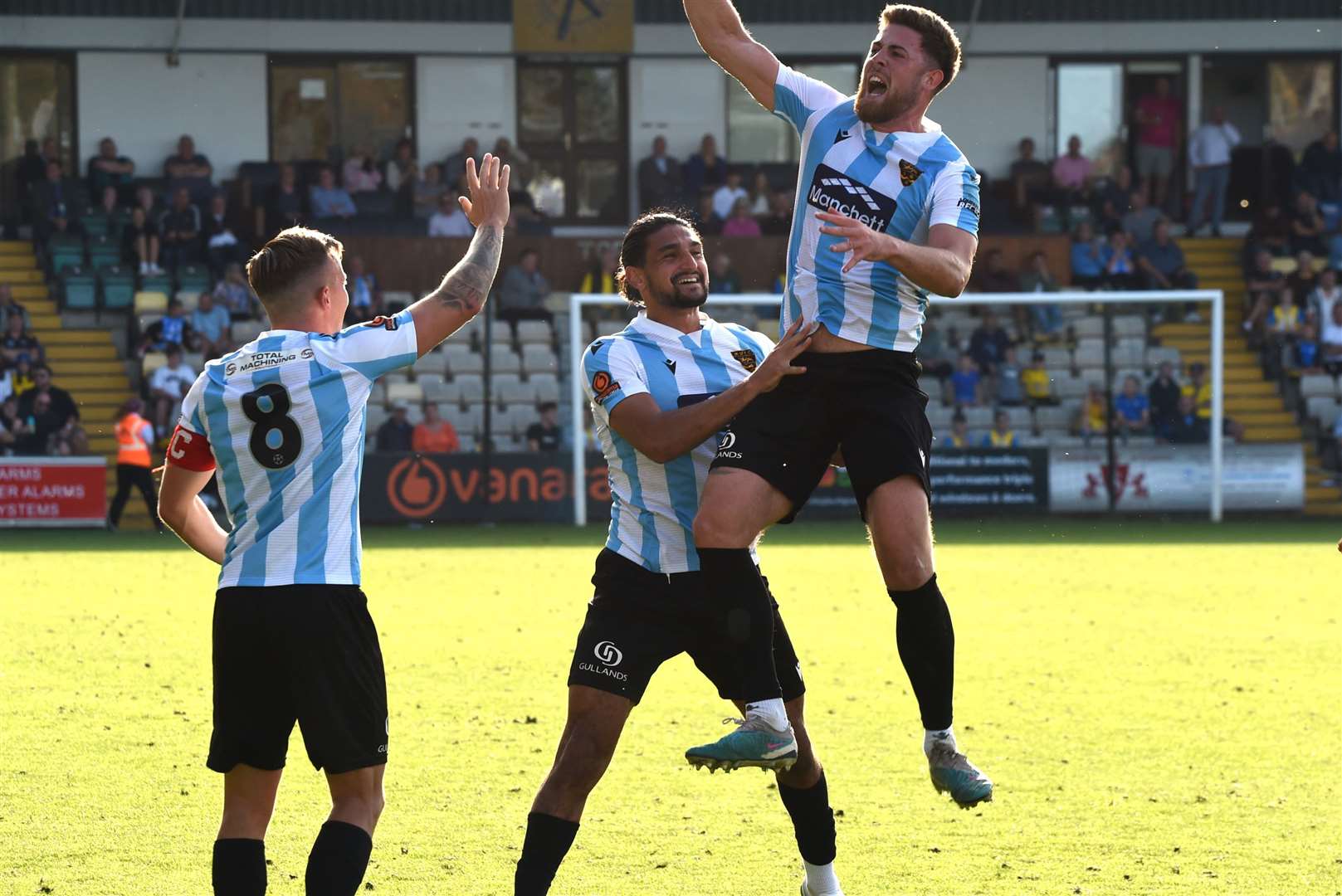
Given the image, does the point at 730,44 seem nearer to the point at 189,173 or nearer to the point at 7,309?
the point at 7,309

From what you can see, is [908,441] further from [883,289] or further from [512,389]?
[512,389]

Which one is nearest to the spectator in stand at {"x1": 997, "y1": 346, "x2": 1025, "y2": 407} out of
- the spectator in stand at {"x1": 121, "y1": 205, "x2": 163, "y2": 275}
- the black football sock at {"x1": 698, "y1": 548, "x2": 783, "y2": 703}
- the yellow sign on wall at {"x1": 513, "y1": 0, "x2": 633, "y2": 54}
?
the yellow sign on wall at {"x1": 513, "y1": 0, "x2": 633, "y2": 54}

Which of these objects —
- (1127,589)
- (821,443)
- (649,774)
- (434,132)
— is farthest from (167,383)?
(821,443)

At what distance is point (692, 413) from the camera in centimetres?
484

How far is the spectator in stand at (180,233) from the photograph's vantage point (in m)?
23.3

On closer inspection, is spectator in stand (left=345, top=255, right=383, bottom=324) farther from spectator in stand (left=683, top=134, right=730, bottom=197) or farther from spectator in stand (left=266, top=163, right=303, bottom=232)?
spectator in stand (left=683, top=134, right=730, bottom=197)

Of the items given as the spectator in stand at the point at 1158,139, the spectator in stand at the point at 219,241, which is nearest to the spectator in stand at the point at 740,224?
the spectator in stand at the point at 219,241

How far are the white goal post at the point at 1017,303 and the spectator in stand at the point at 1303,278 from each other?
9.04 ft

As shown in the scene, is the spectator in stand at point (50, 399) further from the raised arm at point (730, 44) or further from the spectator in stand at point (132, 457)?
the raised arm at point (730, 44)

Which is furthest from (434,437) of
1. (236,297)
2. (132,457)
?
(236,297)

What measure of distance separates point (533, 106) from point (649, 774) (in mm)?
21269

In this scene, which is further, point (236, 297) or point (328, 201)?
point (328, 201)

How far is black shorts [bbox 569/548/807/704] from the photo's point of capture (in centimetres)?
491

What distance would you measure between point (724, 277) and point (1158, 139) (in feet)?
29.1
